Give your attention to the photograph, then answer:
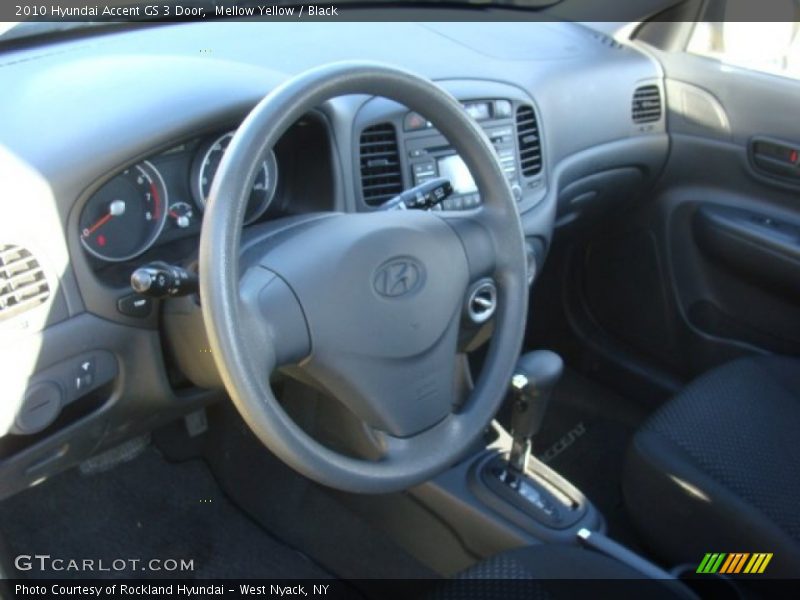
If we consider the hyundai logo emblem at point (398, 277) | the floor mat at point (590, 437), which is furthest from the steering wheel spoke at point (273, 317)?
the floor mat at point (590, 437)

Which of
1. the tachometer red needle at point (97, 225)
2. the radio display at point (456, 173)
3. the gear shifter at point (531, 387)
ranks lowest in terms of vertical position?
the gear shifter at point (531, 387)

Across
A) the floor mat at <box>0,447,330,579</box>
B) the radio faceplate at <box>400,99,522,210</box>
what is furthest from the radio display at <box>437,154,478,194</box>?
the floor mat at <box>0,447,330,579</box>

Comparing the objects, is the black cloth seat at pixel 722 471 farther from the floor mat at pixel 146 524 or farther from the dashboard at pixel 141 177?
the floor mat at pixel 146 524

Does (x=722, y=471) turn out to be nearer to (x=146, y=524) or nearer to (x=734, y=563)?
(x=734, y=563)

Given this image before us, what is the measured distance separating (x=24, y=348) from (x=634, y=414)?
1.78 m

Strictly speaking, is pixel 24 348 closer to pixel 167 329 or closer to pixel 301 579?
pixel 167 329

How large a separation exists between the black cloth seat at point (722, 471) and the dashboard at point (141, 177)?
53cm

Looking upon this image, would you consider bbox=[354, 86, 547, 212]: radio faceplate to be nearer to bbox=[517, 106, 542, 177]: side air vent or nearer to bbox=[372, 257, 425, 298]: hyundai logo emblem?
bbox=[517, 106, 542, 177]: side air vent

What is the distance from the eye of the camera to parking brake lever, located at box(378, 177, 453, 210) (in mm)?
Answer: 1286

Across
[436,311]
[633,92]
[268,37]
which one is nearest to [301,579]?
[436,311]

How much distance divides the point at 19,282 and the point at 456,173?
33.1 inches

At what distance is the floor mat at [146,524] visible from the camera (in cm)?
195

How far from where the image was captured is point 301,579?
6.35 ft

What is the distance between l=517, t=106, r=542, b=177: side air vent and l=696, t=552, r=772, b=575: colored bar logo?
85 cm
